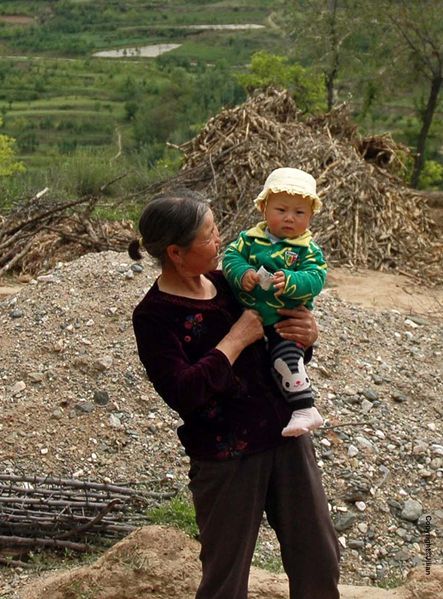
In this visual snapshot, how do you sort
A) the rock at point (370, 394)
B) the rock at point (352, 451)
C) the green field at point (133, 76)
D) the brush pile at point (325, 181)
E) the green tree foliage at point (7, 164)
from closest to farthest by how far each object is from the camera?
1. the rock at point (352, 451)
2. the rock at point (370, 394)
3. the brush pile at point (325, 181)
4. the green tree foliage at point (7, 164)
5. the green field at point (133, 76)

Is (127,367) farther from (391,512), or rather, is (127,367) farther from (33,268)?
(33,268)

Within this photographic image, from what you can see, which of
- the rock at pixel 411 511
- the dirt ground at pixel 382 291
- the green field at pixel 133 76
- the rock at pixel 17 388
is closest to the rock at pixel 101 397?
the rock at pixel 17 388

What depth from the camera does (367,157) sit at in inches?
444

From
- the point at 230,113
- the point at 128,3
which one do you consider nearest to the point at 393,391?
the point at 230,113

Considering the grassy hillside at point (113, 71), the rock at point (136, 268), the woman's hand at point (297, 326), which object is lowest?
the grassy hillside at point (113, 71)

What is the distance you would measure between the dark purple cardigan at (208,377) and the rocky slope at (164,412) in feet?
5.00

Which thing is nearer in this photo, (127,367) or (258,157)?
(127,367)

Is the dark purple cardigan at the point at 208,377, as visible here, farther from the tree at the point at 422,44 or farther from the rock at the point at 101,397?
the tree at the point at 422,44

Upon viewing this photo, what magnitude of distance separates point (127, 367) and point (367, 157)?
23.7 feet

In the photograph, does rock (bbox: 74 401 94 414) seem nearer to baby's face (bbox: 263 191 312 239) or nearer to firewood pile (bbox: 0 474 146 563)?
firewood pile (bbox: 0 474 146 563)

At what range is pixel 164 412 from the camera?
178 inches

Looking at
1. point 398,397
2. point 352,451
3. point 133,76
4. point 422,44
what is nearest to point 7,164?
point 422,44

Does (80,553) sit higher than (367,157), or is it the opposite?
(80,553)

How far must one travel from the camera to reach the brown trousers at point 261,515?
7.02 ft
